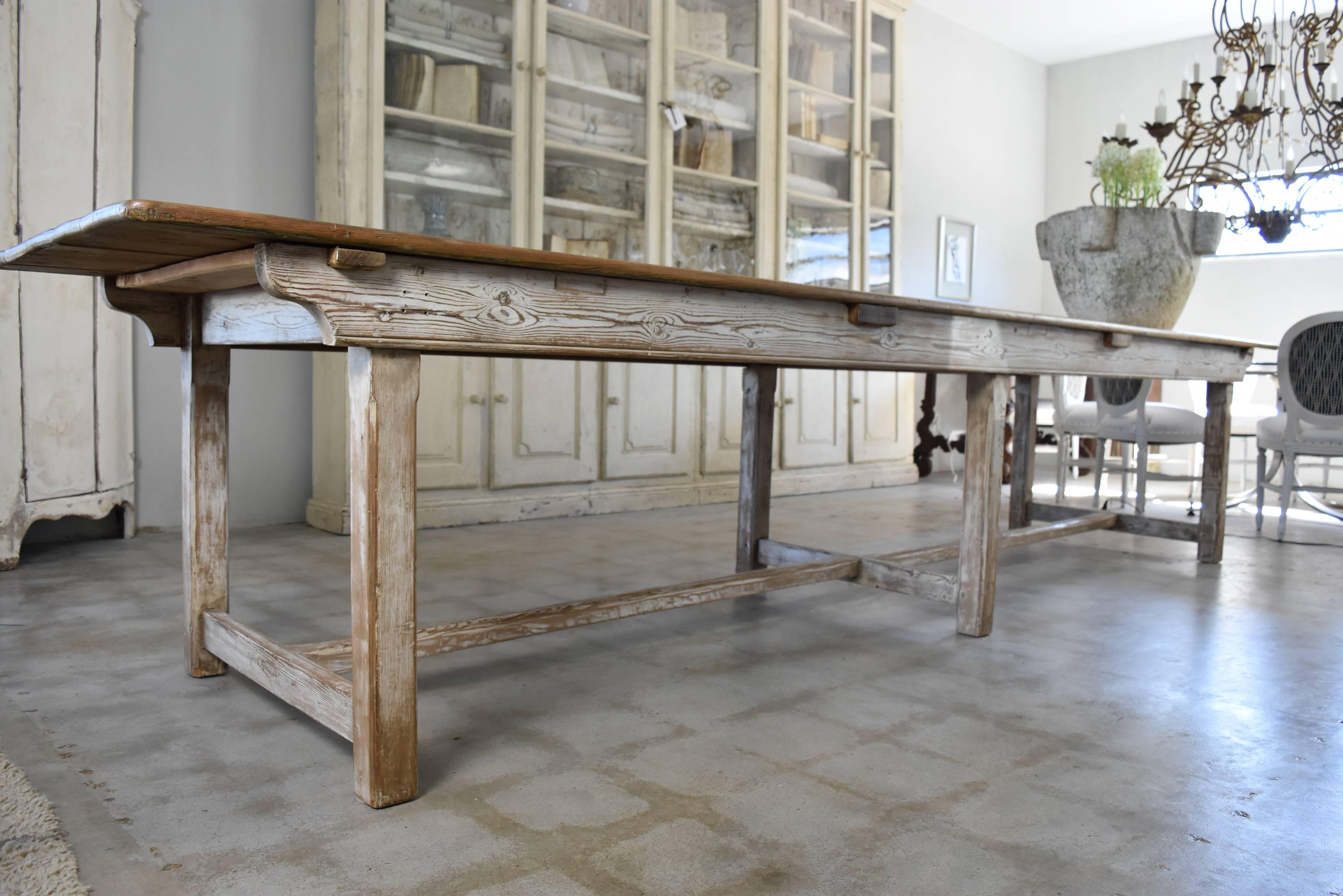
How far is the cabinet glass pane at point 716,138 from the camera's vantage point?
435 centimetres

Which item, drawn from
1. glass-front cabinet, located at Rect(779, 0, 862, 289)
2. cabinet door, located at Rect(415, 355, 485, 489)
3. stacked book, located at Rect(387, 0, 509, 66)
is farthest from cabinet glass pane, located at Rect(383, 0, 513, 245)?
glass-front cabinet, located at Rect(779, 0, 862, 289)

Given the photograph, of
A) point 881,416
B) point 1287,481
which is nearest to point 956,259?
point 881,416

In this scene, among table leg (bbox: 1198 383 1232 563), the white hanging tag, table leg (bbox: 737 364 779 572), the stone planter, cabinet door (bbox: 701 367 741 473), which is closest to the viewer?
table leg (bbox: 737 364 779 572)

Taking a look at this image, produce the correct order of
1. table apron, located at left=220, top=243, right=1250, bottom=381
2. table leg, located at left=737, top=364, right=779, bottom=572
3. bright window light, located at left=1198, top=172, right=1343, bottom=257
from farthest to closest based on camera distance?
1. bright window light, located at left=1198, top=172, right=1343, bottom=257
2. table leg, located at left=737, top=364, right=779, bottom=572
3. table apron, located at left=220, top=243, right=1250, bottom=381

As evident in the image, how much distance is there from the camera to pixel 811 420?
16.2 ft

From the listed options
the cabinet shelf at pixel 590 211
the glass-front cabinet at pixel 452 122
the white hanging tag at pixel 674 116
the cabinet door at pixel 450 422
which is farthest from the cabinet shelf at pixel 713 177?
the cabinet door at pixel 450 422

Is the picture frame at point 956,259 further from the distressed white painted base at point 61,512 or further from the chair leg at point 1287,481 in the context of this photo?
the distressed white painted base at point 61,512

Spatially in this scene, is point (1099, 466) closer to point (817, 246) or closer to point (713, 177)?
point (817, 246)

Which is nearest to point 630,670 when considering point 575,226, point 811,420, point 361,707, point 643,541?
point 361,707

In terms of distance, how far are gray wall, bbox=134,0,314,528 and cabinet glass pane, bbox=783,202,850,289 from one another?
235 centimetres

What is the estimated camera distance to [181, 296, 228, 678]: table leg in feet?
5.57

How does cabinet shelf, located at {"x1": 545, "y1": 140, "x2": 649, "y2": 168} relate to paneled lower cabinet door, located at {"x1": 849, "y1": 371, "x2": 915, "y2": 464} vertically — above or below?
above

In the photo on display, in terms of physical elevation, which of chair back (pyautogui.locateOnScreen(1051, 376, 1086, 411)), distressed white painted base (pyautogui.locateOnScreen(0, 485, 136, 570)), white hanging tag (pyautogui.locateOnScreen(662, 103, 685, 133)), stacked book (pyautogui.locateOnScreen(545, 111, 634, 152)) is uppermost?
white hanging tag (pyautogui.locateOnScreen(662, 103, 685, 133))

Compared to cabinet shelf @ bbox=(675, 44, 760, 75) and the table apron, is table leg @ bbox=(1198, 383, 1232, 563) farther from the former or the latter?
cabinet shelf @ bbox=(675, 44, 760, 75)
